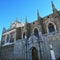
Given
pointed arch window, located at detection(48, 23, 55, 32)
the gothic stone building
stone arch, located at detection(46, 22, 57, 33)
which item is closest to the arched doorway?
the gothic stone building

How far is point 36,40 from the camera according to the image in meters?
18.0

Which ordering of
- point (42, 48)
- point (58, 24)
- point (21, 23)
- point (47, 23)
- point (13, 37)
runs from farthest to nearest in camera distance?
point (21, 23), point (13, 37), point (47, 23), point (58, 24), point (42, 48)

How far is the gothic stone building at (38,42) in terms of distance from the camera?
51.5ft

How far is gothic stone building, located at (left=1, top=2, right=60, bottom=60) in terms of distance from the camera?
51.5ft

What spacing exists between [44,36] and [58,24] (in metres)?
3.77

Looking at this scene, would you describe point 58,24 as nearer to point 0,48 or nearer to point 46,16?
point 46,16

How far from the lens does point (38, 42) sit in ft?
57.0

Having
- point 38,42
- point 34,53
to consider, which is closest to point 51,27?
point 38,42

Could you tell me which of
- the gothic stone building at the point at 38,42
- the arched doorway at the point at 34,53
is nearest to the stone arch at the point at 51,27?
the gothic stone building at the point at 38,42

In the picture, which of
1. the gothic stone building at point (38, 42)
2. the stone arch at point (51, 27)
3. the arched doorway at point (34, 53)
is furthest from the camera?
the stone arch at point (51, 27)

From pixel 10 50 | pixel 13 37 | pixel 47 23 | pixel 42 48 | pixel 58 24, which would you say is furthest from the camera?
pixel 13 37

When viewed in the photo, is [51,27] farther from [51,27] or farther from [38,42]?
[38,42]

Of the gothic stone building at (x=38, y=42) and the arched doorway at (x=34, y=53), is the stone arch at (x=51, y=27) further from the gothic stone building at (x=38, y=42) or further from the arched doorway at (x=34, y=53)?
the arched doorway at (x=34, y=53)

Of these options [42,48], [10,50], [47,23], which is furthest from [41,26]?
[10,50]
